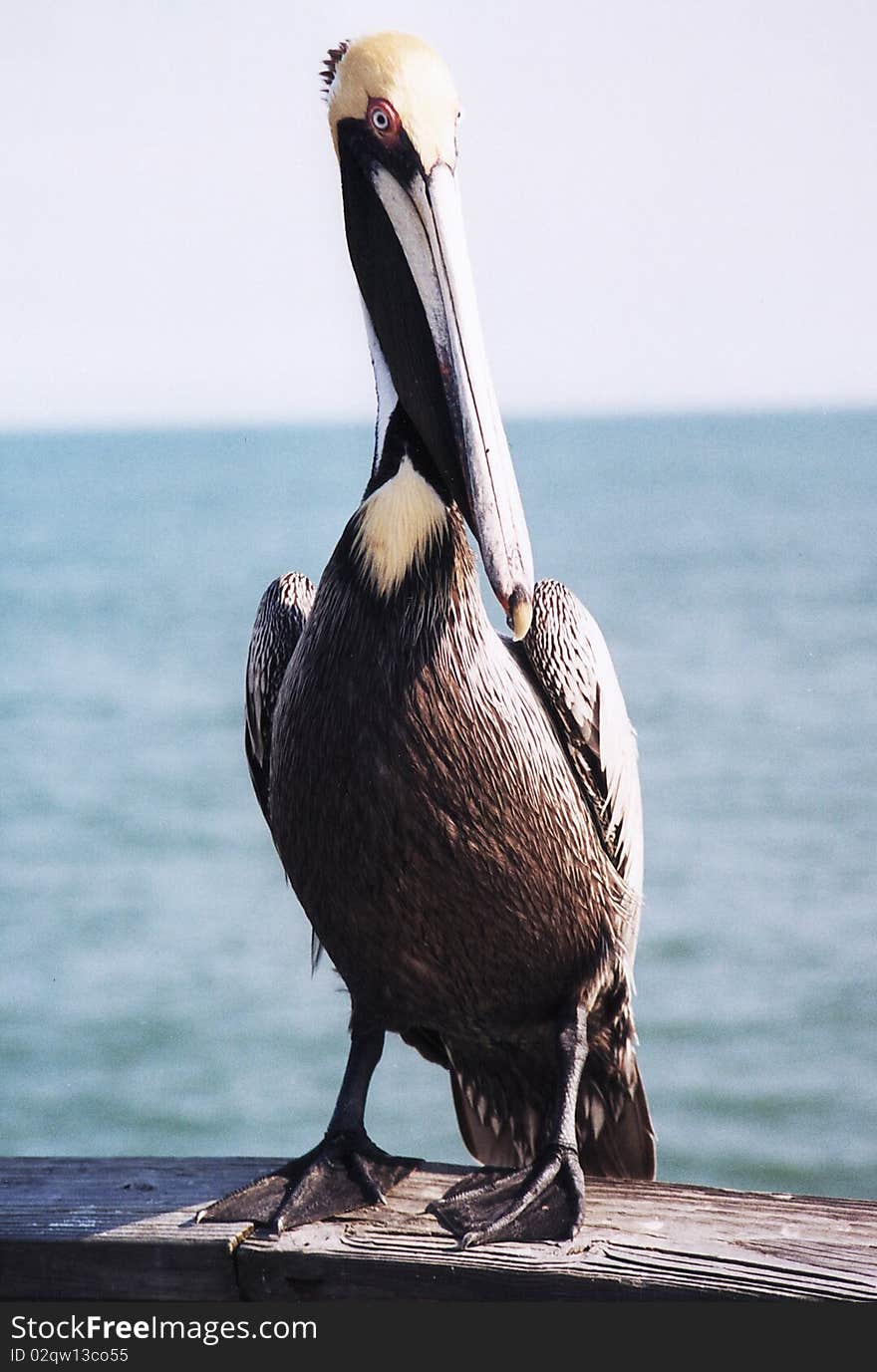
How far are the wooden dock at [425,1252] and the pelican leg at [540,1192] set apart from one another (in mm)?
21

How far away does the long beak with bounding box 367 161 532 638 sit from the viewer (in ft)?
5.68

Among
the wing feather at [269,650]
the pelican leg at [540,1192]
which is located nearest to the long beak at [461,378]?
the wing feather at [269,650]

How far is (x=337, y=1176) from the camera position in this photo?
195 cm

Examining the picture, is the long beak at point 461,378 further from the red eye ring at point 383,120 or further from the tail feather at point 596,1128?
the tail feather at point 596,1128

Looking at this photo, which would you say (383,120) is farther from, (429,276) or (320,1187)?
(320,1187)

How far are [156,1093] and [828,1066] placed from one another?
7.84 feet

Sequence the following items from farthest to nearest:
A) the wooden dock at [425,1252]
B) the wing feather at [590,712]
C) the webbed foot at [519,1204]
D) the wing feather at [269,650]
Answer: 1. the wing feather at [269,650]
2. the wing feather at [590,712]
3. the webbed foot at [519,1204]
4. the wooden dock at [425,1252]

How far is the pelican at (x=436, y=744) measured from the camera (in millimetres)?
1783

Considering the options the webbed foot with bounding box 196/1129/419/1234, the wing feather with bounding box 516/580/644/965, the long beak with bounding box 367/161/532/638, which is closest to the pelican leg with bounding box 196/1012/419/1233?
the webbed foot with bounding box 196/1129/419/1234

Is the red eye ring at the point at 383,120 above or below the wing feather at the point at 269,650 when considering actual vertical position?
above

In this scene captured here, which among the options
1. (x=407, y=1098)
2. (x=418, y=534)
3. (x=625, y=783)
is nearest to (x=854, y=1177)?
(x=407, y=1098)

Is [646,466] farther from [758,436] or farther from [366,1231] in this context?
[366,1231]

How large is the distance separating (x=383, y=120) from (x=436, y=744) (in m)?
0.67

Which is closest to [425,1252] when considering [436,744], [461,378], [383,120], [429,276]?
[436,744]
